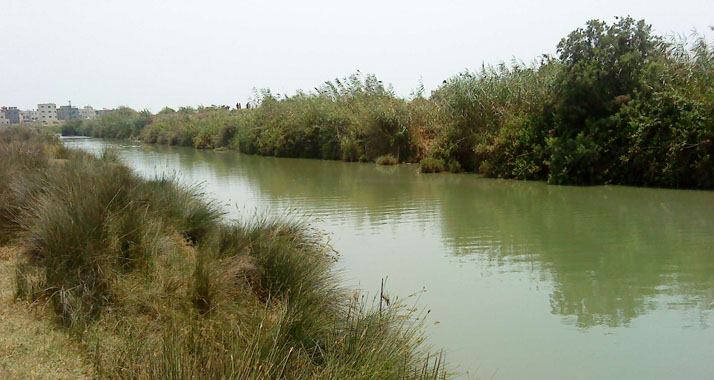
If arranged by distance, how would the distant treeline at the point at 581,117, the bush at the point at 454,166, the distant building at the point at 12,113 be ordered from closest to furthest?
the distant treeline at the point at 581,117, the bush at the point at 454,166, the distant building at the point at 12,113

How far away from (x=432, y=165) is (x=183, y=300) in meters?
17.3

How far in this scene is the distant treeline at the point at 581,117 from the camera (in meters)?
15.1

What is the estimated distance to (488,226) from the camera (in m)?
10.9

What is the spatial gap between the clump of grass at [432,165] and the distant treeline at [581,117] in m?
0.09

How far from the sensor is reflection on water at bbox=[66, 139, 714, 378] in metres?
5.04

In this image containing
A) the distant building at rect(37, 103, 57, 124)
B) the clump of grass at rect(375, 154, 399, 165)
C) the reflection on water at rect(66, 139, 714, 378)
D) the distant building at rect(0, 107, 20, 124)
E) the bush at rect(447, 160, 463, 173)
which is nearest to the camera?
the reflection on water at rect(66, 139, 714, 378)

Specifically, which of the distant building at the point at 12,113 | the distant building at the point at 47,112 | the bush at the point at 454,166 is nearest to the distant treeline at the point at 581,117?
the bush at the point at 454,166

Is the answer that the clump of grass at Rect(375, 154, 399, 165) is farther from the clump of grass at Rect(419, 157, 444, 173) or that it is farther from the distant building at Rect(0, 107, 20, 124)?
the distant building at Rect(0, 107, 20, 124)

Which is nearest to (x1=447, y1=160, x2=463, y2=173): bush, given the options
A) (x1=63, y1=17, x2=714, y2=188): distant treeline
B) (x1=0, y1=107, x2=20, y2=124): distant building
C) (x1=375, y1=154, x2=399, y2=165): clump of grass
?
(x1=63, y1=17, x2=714, y2=188): distant treeline

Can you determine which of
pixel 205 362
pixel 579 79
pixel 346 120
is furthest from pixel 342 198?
pixel 346 120

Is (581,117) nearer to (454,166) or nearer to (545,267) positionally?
(454,166)

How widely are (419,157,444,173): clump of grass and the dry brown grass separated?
17.5m

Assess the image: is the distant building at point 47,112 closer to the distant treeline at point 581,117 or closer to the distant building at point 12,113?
the distant building at point 12,113

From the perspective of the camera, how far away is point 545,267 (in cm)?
783
